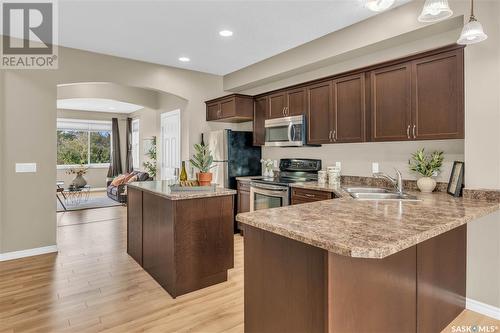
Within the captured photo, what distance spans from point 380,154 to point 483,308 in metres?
1.74

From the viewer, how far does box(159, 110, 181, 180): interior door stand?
21.6 feet

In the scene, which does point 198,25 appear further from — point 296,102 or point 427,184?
point 427,184

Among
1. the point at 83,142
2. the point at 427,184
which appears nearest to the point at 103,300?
the point at 427,184

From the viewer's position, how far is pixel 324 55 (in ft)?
11.9

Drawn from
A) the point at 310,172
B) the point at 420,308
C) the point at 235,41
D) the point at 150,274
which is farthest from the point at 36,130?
the point at 420,308

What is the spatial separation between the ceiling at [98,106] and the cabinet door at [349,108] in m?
6.06

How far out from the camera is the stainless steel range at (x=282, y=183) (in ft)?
12.7

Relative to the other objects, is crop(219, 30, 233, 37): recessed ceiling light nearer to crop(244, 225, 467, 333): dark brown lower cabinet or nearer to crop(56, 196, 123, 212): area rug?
crop(244, 225, 467, 333): dark brown lower cabinet

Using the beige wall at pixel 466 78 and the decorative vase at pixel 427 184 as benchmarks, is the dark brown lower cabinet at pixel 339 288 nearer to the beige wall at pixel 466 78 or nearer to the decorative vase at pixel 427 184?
the beige wall at pixel 466 78

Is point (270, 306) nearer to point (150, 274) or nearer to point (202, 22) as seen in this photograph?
point (150, 274)

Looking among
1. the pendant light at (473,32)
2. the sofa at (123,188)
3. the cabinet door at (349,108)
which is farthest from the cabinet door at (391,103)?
the sofa at (123,188)

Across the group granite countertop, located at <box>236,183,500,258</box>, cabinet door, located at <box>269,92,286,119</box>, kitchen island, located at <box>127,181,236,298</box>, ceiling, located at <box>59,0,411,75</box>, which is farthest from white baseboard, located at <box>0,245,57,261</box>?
cabinet door, located at <box>269,92,286,119</box>

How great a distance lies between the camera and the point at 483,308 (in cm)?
238

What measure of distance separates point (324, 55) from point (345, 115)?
81 cm
